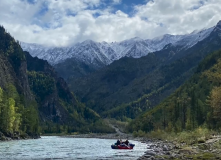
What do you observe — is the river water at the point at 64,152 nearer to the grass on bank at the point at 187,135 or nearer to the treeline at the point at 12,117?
the grass on bank at the point at 187,135

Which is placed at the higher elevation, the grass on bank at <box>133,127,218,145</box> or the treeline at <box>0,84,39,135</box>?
the treeline at <box>0,84,39,135</box>

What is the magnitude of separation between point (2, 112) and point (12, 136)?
9652 millimetres

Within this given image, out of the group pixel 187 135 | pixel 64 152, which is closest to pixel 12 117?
pixel 64 152

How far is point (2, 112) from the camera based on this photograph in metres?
121

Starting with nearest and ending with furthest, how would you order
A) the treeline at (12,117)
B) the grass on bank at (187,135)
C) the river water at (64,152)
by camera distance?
the river water at (64,152) → the grass on bank at (187,135) → the treeline at (12,117)

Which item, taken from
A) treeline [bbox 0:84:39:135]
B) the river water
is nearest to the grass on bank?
the river water

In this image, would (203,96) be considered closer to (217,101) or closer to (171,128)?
(171,128)

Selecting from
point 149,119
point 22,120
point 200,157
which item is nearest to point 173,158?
point 200,157

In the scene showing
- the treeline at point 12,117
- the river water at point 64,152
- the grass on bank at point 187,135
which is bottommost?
the river water at point 64,152

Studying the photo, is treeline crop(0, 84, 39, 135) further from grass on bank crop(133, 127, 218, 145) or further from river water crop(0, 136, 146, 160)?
grass on bank crop(133, 127, 218, 145)

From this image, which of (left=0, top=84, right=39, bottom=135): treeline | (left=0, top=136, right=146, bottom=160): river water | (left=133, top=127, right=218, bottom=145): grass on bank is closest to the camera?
(left=0, top=136, right=146, bottom=160): river water

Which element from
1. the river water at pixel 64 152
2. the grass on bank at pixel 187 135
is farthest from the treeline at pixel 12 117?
the grass on bank at pixel 187 135

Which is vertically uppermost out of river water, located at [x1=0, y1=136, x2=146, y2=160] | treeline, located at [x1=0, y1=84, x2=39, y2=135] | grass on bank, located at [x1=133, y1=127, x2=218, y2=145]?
treeline, located at [x1=0, y1=84, x2=39, y2=135]

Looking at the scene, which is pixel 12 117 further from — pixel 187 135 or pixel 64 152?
pixel 187 135
